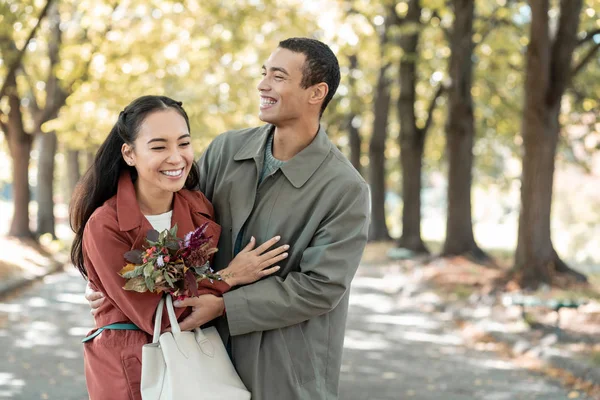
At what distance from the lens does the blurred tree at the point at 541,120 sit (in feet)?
45.4

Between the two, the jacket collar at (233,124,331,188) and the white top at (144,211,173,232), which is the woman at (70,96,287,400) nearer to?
the white top at (144,211,173,232)

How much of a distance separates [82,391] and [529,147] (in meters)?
8.52

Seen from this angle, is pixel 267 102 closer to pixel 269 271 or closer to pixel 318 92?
pixel 318 92

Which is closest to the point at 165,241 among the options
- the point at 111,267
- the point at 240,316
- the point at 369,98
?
the point at 111,267

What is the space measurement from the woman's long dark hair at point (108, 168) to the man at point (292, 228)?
41 centimetres

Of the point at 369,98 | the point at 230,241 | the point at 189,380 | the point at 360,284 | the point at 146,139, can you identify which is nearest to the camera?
the point at 189,380

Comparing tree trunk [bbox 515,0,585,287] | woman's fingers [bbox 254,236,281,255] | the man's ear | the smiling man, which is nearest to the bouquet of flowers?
the smiling man

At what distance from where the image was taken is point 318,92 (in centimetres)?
385

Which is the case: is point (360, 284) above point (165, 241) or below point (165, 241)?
below

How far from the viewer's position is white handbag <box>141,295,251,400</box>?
10.3 feet

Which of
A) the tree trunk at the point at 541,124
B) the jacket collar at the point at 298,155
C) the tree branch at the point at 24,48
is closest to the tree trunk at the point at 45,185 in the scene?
the tree branch at the point at 24,48

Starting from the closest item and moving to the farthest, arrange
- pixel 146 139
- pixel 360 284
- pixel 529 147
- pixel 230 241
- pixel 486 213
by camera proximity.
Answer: pixel 146 139
pixel 230 241
pixel 529 147
pixel 360 284
pixel 486 213

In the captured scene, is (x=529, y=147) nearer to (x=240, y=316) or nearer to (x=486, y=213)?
(x=240, y=316)

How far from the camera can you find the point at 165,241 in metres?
3.29
